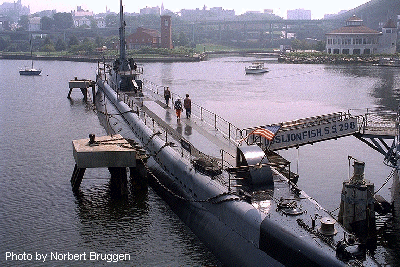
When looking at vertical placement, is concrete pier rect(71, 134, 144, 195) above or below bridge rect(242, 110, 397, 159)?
below

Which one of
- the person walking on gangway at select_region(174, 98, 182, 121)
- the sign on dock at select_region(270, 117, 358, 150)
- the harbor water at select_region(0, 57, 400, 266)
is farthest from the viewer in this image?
the person walking on gangway at select_region(174, 98, 182, 121)

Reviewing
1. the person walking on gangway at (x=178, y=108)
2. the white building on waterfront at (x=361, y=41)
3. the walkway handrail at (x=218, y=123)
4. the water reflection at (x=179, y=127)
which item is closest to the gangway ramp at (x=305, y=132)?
the walkway handrail at (x=218, y=123)

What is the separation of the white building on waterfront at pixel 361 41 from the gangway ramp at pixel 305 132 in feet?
494

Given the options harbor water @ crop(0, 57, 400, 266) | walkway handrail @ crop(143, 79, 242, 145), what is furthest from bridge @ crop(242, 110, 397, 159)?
harbor water @ crop(0, 57, 400, 266)

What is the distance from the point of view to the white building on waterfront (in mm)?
180750

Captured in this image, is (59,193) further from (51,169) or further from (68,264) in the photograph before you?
(68,264)

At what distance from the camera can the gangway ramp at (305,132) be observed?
3516cm

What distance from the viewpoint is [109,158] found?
35344 mm

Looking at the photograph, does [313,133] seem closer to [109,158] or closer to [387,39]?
[109,158]

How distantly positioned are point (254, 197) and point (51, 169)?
22.9m

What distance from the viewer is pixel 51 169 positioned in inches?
1720

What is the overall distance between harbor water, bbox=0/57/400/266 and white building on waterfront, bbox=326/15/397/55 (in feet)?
316

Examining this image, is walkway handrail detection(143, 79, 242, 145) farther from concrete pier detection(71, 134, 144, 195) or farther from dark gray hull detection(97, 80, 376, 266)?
concrete pier detection(71, 134, 144, 195)

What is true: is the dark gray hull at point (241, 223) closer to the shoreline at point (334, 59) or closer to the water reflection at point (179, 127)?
the water reflection at point (179, 127)
